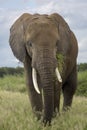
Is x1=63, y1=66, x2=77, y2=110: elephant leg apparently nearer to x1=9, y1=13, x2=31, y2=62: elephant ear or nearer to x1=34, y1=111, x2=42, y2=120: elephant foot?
x1=9, y1=13, x2=31, y2=62: elephant ear

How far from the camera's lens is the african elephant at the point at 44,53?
10031 millimetres

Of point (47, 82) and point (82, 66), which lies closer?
point (47, 82)

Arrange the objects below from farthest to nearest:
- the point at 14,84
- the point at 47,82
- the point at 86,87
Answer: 1. the point at 14,84
2. the point at 86,87
3. the point at 47,82

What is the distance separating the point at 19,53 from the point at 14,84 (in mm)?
12032

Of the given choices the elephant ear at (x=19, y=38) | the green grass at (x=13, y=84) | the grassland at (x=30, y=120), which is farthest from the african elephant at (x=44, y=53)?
the green grass at (x=13, y=84)

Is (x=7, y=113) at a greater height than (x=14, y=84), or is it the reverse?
(x=7, y=113)

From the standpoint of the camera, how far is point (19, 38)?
11477 mm

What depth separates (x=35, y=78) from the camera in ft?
34.5

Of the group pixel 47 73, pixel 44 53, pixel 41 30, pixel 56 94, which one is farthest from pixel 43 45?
pixel 56 94

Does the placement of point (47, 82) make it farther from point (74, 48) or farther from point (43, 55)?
point (74, 48)

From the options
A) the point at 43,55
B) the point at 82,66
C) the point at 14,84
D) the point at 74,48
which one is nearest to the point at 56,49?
the point at 43,55

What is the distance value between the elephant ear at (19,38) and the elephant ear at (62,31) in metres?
0.54

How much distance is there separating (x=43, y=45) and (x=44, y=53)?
0.19m

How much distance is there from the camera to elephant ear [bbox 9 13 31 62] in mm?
11297
